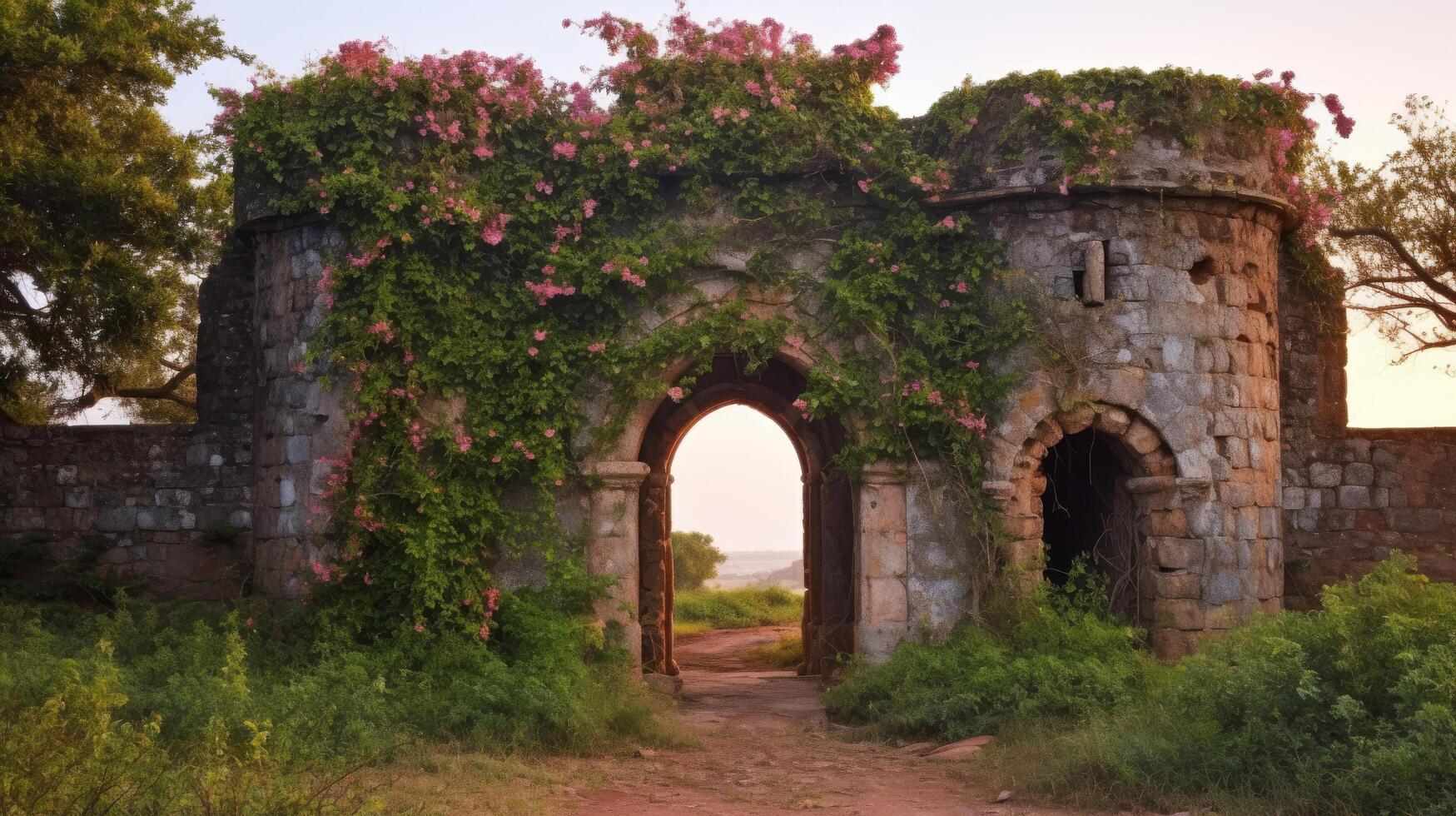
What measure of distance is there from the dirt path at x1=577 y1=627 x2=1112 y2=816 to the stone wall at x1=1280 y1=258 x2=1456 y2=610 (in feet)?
14.4

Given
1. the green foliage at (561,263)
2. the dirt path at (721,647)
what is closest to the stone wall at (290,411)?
the green foliage at (561,263)

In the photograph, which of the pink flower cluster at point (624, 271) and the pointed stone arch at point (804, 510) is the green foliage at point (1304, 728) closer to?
the pointed stone arch at point (804, 510)

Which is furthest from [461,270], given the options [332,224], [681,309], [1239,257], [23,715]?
[1239,257]

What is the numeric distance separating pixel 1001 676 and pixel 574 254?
4035 millimetres

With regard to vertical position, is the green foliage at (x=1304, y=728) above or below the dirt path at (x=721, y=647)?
above

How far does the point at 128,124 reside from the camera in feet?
40.3

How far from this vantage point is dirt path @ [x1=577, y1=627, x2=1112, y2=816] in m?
6.56

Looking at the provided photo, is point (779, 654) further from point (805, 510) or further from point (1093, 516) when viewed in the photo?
point (1093, 516)

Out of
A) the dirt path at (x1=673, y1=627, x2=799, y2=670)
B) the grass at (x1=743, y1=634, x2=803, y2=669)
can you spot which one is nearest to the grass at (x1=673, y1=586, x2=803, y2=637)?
the dirt path at (x1=673, y1=627, x2=799, y2=670)

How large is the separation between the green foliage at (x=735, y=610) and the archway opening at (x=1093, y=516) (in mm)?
7433

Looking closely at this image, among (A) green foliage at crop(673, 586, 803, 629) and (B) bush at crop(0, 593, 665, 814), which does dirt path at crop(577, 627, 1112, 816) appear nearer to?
(B) bush at crop(0, 593, 665, 814)

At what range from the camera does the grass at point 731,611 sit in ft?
60.3

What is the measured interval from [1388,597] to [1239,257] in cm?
392

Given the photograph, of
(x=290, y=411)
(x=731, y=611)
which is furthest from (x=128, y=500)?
(x=731, y=611)
